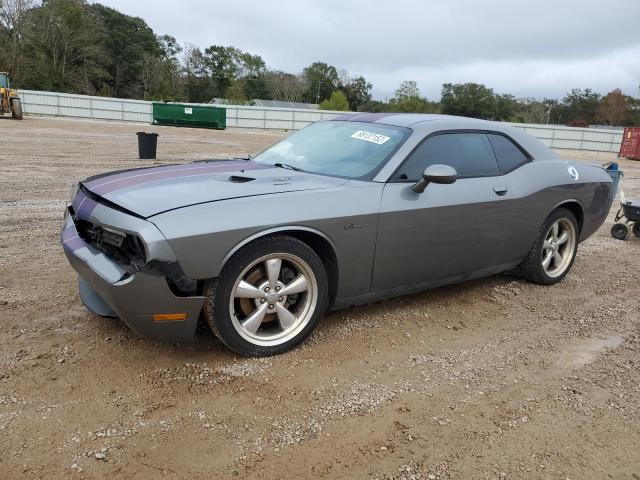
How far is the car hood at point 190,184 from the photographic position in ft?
9.42

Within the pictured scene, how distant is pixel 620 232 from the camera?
722cm

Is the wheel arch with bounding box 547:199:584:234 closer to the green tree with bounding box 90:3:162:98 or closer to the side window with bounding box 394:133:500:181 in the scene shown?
the side window with bounding box 394:133:500:181

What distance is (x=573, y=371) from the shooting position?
3.27 meters

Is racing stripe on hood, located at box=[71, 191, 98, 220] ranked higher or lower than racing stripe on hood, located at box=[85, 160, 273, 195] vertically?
lower

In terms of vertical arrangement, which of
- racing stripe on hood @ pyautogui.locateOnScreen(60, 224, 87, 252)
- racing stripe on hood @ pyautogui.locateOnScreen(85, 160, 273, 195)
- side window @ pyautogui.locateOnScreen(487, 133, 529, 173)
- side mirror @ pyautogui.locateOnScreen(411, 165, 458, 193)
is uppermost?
side window @ pyautogui.locateOnScreen(487, 133, 529, 173)

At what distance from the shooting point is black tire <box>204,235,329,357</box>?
287 centimetres

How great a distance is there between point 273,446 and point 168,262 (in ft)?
3.43

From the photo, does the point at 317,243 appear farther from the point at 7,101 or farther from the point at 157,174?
the point at 7,101

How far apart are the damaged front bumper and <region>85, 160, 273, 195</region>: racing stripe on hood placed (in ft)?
0.94

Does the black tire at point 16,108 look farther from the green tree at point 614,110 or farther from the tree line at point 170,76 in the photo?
the green tree at point 614,110

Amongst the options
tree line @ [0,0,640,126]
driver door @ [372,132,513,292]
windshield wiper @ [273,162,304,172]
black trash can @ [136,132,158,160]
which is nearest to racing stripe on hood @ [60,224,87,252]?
windshield wiper @ [273,162,304,172]

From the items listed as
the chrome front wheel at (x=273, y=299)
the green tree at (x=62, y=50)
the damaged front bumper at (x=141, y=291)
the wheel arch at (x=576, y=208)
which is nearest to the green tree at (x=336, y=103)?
the green tree at (x=62, y=50)

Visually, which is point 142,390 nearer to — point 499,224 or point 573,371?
point 573,371

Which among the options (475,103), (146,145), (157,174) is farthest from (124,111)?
(475,103)
